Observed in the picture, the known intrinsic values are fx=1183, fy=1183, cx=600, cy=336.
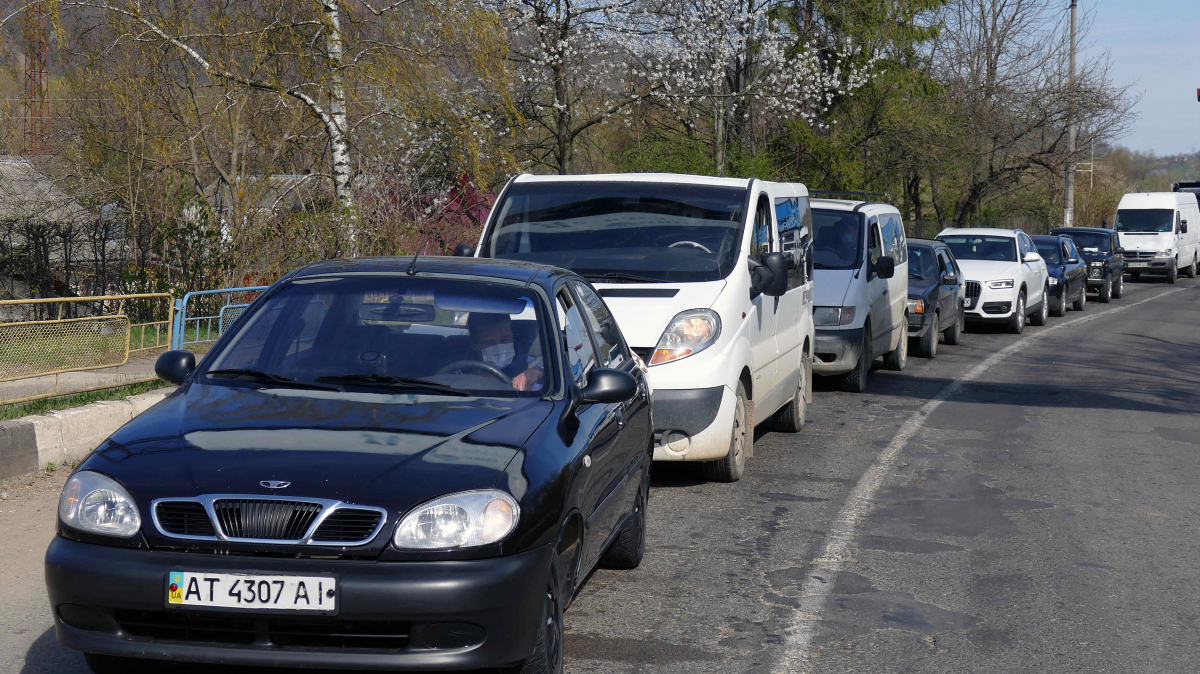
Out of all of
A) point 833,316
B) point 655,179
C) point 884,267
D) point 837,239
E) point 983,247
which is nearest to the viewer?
point 655,179

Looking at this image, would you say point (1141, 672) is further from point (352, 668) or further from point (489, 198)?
point (489, 198)

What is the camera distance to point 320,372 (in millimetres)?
4637

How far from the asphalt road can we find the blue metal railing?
296 centimetres

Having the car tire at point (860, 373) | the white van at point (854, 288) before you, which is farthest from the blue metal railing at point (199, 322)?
the car tire at point (860, 373)

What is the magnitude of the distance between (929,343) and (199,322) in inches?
395

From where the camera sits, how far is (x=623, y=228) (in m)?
8.45

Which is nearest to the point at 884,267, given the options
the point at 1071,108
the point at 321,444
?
the point at 321,444

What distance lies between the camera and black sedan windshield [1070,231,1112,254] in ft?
104

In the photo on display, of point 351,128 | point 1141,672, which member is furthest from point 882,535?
point 351,128

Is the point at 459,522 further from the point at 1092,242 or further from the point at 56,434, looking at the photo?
the point at 1092,242

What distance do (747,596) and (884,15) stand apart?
95.9 ft

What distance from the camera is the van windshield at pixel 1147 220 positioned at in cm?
4069

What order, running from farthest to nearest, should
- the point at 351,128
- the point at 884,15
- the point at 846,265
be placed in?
the point at 884,15
the point at 351,128
the point at 846,265

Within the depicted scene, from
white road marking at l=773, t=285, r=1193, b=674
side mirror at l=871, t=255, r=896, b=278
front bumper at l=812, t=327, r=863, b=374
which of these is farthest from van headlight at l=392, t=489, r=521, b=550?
side mirror at l=871, t=255, r=896, b=278
